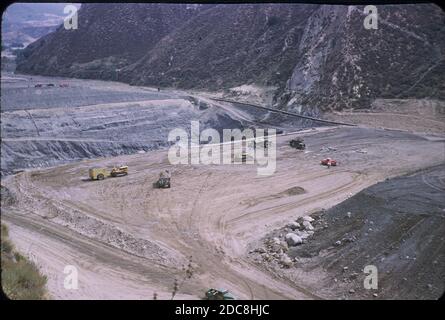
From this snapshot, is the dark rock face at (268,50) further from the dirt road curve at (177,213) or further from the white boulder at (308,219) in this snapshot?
the white boulder at (308,219)

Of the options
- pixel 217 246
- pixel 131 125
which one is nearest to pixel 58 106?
pixel 131 125

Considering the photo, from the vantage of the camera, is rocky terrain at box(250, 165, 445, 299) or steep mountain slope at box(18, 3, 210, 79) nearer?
rocky terrain at box(250, 165, 445, 299)

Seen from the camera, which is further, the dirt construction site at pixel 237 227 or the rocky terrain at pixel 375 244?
the dirt construction site at pixel 237 227

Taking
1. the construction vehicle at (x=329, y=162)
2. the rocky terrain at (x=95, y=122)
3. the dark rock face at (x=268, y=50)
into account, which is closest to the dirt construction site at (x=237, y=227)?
the construction vehicle at (x=329, y=162)

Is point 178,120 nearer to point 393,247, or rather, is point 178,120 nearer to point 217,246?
point 217,246

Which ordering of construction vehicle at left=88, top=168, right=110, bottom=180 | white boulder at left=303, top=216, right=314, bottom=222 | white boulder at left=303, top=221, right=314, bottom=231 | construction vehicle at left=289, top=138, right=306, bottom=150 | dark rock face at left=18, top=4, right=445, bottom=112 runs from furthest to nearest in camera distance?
dark rock face at left=18, top=4, right=445, bottom=112, construction vehicle at left=289, top=138, right=306, bottom=150, construction vehicle at left=88, top=168, right=110, bottom=180, white boulder at left=303, top=216, right=314, bottom=222, white boulder at left=303, top=221, right=314, bottom=231

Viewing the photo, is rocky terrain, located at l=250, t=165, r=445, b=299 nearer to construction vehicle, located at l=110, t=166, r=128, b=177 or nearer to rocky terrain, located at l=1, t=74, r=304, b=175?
construction vehicle, located at l=110, t=166, r=128, b=177

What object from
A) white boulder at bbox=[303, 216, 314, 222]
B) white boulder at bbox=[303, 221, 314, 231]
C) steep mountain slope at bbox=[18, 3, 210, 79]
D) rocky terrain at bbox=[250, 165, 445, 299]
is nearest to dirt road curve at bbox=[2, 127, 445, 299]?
rocky terrain at bbox=[250, 165, 445, 299]
